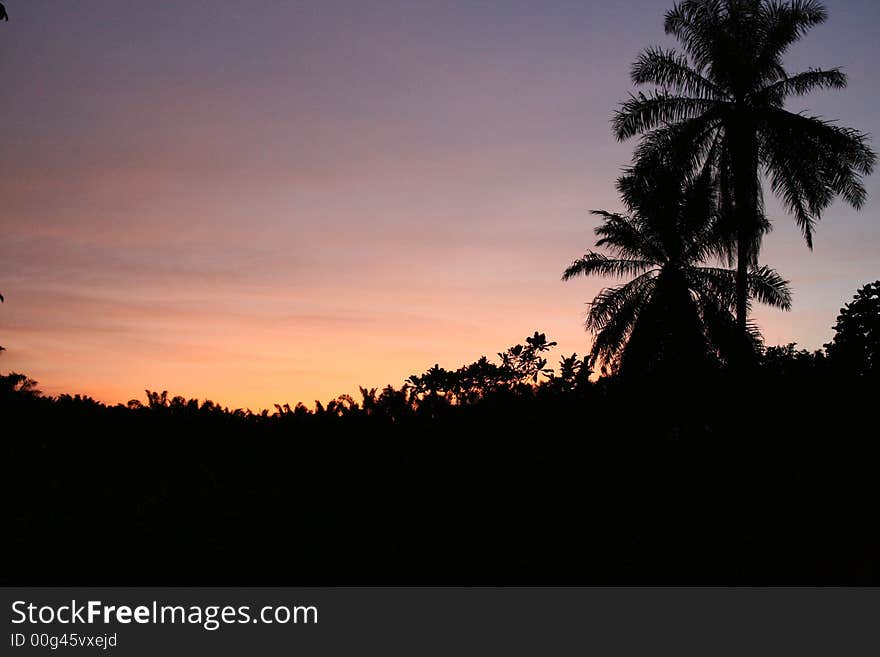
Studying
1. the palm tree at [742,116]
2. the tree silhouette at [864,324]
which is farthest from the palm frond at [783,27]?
the tree silhouette at [864,324]

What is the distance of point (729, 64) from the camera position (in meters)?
31.1

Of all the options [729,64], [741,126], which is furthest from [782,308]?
[729,64]

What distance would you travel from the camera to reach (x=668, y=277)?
110 ft

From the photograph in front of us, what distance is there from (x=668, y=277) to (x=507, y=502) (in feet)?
95.8

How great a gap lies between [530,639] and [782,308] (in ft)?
96.3

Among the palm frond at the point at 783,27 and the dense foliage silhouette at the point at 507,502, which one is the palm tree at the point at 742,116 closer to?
the palm frond at the point at 783,27

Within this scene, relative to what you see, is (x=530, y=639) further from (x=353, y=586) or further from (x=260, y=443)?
(x=260, y=443)

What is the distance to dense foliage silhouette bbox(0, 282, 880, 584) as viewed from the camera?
560 centimetres

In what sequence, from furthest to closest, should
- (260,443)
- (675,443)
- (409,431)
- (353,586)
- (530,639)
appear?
(260,443), (409,431), (675,443), (353,586), (530,639)

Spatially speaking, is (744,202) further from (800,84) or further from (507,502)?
(507,502)

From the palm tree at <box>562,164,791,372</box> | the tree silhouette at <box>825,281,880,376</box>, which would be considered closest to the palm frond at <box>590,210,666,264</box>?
the palm tree at <box>562,164,791,372</box>

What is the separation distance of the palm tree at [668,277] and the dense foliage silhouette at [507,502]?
23687mm

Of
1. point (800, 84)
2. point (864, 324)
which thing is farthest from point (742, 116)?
point (864, 324)

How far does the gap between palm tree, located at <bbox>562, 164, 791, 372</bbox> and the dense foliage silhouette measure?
77.7ft
